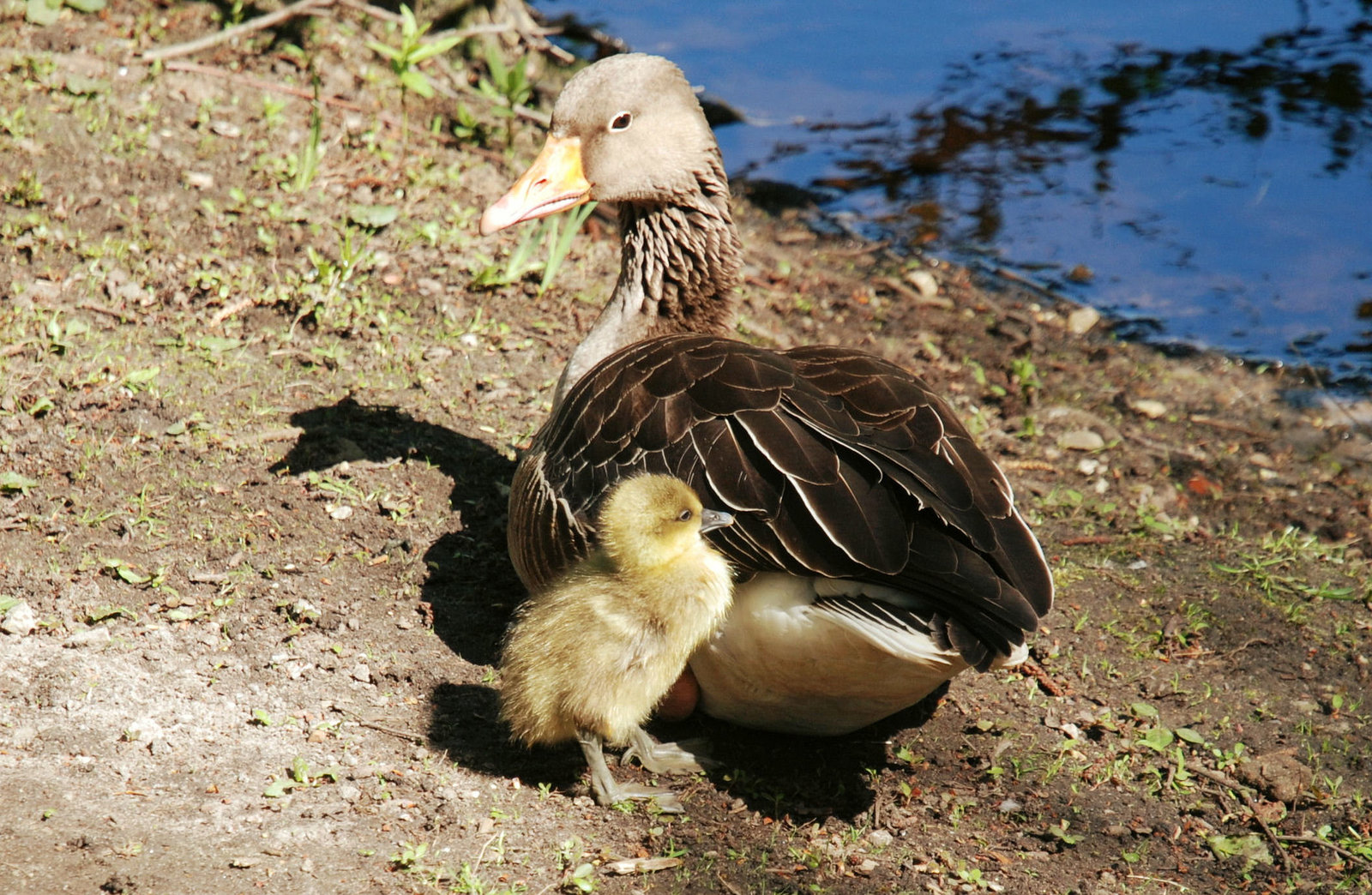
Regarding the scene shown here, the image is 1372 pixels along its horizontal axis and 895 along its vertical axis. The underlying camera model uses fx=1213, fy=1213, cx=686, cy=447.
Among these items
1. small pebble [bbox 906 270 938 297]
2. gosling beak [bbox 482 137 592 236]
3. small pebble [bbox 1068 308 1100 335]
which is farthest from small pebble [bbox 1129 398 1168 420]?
gosling beak [bbox 482 137 592 236]

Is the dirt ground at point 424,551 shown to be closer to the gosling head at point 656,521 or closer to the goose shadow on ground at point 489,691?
the goose shadow on ground at point 489,691

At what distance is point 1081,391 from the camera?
6.77 meters

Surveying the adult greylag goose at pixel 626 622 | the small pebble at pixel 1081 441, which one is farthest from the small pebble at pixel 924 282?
the adult greylag goose at pixel 626 622

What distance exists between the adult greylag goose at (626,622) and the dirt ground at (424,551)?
0.35m

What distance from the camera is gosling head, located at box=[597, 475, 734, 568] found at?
3.32 metres

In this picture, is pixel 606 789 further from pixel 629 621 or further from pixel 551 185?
pixel 551 185

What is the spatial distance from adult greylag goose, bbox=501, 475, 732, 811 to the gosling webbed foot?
0.37m

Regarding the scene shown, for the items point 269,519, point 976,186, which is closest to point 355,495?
point 269,519

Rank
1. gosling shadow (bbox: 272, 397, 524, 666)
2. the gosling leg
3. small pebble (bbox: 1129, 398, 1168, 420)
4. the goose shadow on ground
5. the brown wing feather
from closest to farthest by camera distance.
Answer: the brown wing feather
the gosling leg
the goose shadow on ground
gosling shadow (bbox: 272, 397, 524, 666)
small pebble (bbox: 1129, 398, 1168, 420)

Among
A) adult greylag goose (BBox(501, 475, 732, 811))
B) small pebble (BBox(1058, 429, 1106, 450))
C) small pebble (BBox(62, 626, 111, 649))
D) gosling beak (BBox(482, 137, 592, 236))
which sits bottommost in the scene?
small pebble (BBox(1058, 429, 1106, 450))

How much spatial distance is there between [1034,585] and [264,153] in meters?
5.29

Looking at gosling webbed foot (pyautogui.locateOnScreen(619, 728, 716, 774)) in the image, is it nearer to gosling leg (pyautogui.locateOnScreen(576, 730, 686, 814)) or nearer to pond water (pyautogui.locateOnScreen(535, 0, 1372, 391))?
gosling leg (pyautogui.locateOnScreen(576, 730, 686, 814))

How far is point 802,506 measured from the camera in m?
3.32

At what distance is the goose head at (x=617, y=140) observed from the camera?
481 cm
